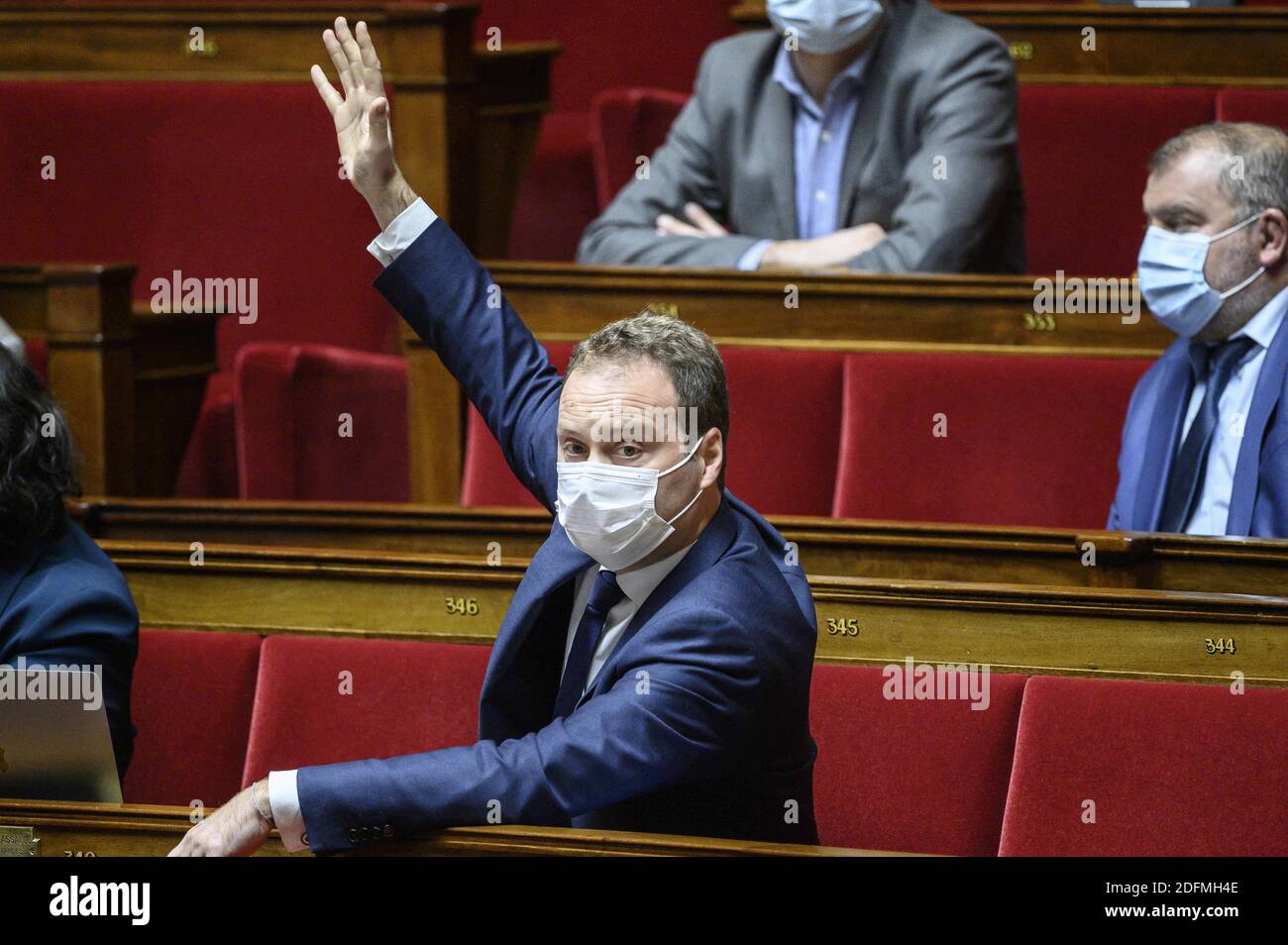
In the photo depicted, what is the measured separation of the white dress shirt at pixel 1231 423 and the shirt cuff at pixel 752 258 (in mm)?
371

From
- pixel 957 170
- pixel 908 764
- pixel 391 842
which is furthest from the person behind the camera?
pixel 957 170

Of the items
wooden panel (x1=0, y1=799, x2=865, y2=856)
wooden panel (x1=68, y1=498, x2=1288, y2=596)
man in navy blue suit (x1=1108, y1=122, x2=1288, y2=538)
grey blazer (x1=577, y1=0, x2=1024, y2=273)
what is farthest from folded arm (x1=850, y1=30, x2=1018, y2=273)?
wooden panel (x1=0, y1=799, x2=865, y2=856)

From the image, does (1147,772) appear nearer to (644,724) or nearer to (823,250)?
(644,724)

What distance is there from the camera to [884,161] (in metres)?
1.29

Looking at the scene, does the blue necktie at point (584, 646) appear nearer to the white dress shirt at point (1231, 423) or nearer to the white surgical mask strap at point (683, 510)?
the white surgical mask strap at point (683, 510)

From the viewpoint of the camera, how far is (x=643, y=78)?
6.00ft

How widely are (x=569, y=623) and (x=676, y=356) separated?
13 cm

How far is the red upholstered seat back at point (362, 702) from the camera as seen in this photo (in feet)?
2.90

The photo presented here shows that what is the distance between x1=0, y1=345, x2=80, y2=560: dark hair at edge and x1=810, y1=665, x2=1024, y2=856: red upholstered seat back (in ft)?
1.24

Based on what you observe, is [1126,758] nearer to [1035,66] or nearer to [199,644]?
[199,644]

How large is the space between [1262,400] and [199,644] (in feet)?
1.99

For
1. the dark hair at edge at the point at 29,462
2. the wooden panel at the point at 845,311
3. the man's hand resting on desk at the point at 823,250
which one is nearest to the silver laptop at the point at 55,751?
the dark hair at edge at the point at 29,462

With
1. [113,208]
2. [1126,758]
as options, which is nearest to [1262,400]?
[1126,758]

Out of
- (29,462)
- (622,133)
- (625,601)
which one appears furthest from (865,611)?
(622,133)
